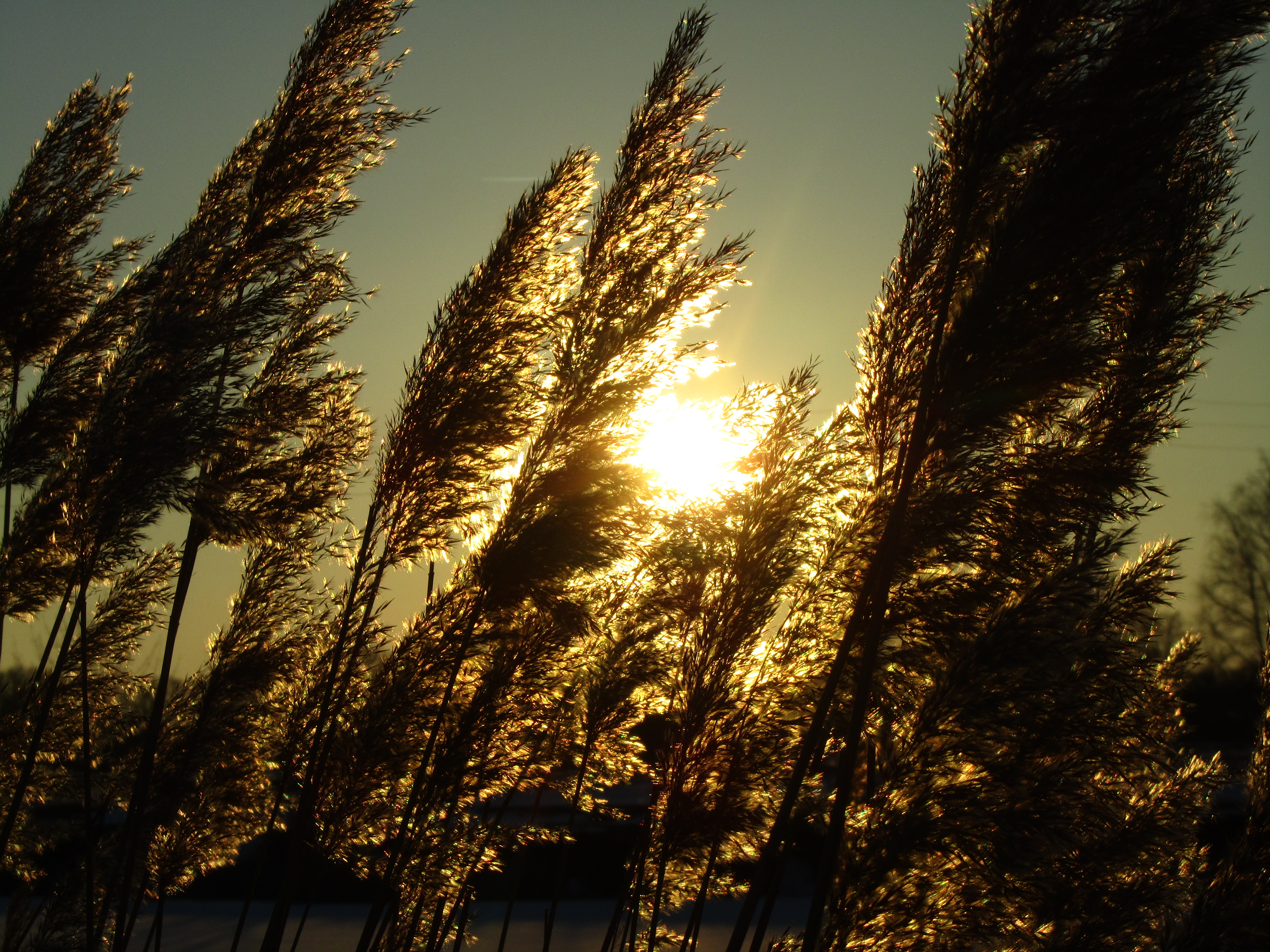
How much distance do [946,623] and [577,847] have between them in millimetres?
7238

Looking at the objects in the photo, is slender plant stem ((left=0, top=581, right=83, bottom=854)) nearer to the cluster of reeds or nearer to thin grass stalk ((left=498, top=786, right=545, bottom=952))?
the cluster of reeds

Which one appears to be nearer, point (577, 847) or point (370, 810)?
point (370, 810)

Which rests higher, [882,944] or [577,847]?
[882,944]

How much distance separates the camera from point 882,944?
9.56 ft

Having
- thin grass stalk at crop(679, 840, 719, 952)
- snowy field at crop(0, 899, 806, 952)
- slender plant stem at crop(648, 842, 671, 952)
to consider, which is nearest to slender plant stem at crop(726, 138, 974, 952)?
slender plant stem at crop(648, 842, 671, 952)

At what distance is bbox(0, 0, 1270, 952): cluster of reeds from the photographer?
9.12ft

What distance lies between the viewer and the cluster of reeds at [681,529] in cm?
278

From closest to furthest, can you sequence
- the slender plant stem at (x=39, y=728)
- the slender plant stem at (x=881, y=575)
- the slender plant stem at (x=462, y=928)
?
the slender plant stem at (x=881, y=575), the slender plant stem at (x=39, y=728), the slender plant stem at (x=462, y=928)

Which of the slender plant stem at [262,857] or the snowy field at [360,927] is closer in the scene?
the slender plant stem at [262,857]

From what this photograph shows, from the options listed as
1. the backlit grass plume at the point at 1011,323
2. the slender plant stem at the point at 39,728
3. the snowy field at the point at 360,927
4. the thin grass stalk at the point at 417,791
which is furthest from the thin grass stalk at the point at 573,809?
the slender plant stem at the point at 39,728

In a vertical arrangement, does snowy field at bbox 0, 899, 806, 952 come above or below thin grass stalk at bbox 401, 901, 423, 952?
below

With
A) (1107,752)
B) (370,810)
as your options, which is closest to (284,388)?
(370,810)

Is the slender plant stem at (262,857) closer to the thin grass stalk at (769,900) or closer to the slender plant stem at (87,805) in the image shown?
the slender plant stem at (87,805)

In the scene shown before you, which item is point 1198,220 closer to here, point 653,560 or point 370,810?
point 653,560
